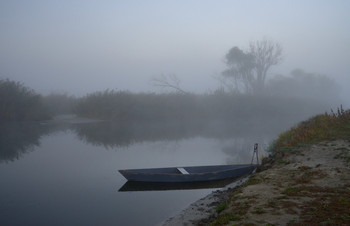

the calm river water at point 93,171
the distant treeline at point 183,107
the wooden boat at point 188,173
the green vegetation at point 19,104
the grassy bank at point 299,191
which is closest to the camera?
the grassy bank at point 299,191

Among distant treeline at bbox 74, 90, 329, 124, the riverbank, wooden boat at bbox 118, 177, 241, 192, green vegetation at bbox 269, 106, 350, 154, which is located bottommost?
wooden boat at bbox 118, 177, 241, 192

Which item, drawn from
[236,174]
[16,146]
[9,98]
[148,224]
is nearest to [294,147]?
[236,174]

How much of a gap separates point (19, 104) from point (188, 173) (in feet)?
115

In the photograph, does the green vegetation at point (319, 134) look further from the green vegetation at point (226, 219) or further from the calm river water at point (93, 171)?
the green vegetation at point (226, 219)

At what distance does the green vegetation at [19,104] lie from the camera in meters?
40.2

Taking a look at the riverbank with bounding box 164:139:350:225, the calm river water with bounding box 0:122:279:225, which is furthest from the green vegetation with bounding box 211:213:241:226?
the calm river water with bounding box 0:122:279:225

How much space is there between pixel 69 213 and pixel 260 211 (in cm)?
609

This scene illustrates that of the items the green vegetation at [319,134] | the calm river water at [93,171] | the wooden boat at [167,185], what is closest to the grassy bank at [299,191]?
the green vegetation at [319,134]

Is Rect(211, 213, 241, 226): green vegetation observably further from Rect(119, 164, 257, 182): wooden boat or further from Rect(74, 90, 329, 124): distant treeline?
Rect(74, 90, 329, 124): distant treeline

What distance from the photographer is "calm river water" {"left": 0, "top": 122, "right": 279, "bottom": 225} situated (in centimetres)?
1016

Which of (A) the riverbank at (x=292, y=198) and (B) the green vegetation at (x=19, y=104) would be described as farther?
(B) the green vegetation at (x=19, y=104)

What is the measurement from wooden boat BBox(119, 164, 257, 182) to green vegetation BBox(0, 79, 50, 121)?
32750mm

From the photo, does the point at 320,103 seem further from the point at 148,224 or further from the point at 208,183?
the point at 148,224

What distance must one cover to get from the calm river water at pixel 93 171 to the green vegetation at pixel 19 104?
39.1ft
